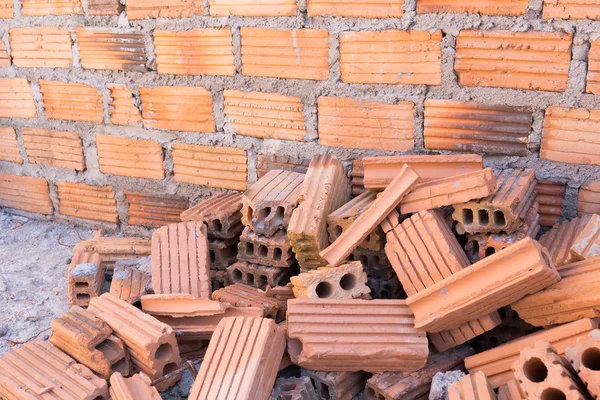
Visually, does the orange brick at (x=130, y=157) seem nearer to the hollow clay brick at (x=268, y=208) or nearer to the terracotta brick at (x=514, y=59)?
the hollow clay brick at (x=268, y=208)

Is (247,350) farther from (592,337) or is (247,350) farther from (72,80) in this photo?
(72,80)

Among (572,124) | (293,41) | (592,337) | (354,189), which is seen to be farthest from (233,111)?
(592,337)

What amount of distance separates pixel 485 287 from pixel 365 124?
1278 mm

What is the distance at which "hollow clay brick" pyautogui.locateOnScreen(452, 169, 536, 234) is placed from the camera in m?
2.79

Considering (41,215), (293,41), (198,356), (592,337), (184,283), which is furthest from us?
(41,215)

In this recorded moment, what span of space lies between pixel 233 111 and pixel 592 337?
2477 millimetres

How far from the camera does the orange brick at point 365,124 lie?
342 cm

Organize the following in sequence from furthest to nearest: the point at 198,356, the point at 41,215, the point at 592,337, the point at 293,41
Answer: the point at 41,215 → the point at 293,41 → the point at 198,356 → the point at 592,337

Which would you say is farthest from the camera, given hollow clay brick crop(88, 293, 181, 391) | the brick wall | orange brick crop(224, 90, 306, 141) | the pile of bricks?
orange brick crop(224, 90, 306, 141)

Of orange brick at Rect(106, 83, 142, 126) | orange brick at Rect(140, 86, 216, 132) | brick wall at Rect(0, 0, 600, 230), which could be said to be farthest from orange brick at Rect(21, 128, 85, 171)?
orange brick at Rect(140, 86, 216, 132)

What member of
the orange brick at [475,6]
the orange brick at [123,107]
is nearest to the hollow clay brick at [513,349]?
the orange brick at [475,6]

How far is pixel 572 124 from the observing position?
306 cm

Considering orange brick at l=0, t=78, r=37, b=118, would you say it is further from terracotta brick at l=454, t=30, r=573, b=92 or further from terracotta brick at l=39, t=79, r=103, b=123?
terracotta brick at l=454, t=30, r=573, b=92

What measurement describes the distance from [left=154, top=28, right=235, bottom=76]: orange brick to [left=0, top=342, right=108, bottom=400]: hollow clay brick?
72.2 inches
